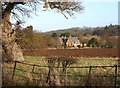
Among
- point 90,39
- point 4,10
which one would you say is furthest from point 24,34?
point 90,39

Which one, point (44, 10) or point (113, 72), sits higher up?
point (44, 10)

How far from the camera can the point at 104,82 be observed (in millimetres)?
11320

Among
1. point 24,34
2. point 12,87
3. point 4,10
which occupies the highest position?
point 4,10

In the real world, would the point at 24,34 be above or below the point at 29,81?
above

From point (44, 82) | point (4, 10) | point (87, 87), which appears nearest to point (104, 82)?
point (87, 87)

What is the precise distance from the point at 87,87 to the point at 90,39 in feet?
174

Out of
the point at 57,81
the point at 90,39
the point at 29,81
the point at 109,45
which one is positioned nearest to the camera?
the point at 57,81

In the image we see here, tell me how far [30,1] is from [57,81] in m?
17.1

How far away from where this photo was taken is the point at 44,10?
27375 mm

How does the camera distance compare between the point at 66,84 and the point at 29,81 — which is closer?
the point at 66,84

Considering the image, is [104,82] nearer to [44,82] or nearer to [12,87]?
[44,82]

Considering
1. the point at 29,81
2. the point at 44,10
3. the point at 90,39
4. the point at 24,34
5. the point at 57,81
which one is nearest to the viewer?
the point at 57,81

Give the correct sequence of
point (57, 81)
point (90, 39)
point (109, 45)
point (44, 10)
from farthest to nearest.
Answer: point (90, 39) → point (109, 45) → point (44, 10) → point (57, 81)

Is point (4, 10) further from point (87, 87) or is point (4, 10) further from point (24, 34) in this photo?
point (87, 87)
